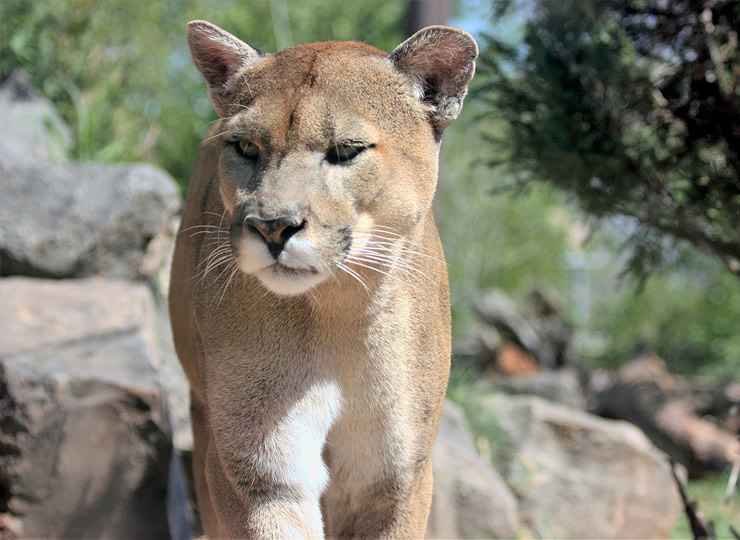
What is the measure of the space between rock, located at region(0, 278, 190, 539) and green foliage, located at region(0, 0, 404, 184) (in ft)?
13.1

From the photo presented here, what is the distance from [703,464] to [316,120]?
7673 millimetres

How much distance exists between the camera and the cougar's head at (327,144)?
2705 millimetres

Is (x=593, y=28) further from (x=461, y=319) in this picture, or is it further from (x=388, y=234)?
(x=461, y=319)

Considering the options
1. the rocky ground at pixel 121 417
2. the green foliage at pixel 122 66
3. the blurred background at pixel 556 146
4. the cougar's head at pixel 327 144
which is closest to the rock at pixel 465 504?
the rocky ground at pixel 121 417

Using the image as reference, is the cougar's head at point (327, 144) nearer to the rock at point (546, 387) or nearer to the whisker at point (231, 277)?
the whisker at point (231, 277)

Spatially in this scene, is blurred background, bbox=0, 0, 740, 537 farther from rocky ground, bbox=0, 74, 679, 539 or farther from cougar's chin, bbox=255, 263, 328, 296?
cougar's chin, bbox=255, 263, 328, 296

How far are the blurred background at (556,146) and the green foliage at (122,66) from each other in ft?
0.10

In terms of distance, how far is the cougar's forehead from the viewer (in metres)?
2.88

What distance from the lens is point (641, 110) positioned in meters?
5.07

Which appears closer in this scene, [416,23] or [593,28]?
[593,28]

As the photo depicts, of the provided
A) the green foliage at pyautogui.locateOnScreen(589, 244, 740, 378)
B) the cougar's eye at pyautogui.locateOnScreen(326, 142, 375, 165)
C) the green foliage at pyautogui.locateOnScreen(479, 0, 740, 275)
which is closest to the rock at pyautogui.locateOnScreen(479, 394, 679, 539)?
the green foliage at pyautogui.locateOnScreen(479, 0, 740, 275)

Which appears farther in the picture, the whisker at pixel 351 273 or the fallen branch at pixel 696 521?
the fallen branch at pixel 696 521

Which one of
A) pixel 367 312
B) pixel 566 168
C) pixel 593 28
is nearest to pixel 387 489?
pixel 367 312

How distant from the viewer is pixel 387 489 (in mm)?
3316
